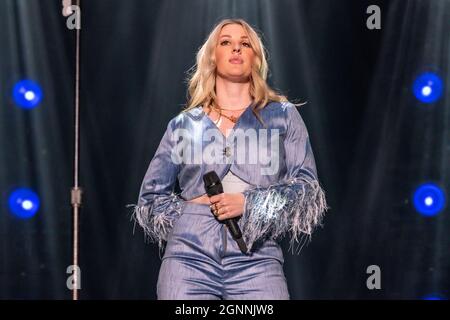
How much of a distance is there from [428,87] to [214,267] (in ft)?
7.98

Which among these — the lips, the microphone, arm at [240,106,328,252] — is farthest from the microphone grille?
the lips

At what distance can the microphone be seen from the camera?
8.45ft

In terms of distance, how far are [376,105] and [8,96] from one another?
2204 mm

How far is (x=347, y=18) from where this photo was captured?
466cm

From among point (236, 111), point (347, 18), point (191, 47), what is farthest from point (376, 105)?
point (236, 111)

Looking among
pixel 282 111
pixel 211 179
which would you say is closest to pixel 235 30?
pixel 282 111

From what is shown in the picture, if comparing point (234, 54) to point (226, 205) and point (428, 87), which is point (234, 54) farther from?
point (428, 87)

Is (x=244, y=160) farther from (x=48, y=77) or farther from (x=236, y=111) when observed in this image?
(x=48, y=77)

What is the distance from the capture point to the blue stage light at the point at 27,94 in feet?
15.3

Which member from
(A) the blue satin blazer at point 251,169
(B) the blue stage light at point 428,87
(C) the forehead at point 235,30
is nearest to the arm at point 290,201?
(A) the blue satin blazer at point 251,169

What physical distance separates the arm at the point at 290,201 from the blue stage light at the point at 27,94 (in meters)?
2.29

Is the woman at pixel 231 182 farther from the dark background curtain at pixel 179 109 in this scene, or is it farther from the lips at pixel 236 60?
the dark background curtain at pixel 179 109

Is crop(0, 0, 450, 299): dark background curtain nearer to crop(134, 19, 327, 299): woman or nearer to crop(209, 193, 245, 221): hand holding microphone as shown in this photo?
crop(134, 19, 327, 299): woman
